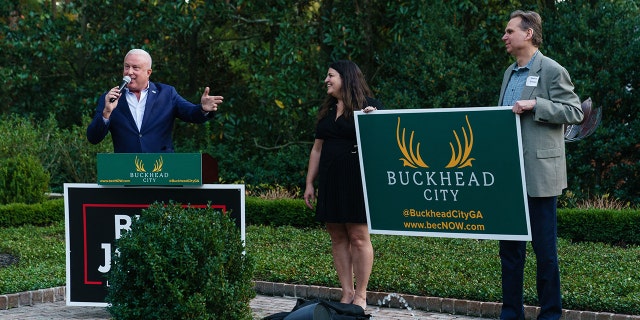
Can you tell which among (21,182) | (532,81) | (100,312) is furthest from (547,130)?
(21,182)

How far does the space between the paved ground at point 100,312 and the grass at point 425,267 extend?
1.07 ft

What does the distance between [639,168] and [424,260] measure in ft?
25.5

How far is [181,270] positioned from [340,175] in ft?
6.11

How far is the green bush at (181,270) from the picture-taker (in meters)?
6.16

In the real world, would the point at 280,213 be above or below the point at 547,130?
below

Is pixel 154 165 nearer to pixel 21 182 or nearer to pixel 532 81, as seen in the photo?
pixel 532 81

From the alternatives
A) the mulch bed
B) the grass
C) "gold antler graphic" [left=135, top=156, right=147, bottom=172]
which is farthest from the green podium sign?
the mulch bed

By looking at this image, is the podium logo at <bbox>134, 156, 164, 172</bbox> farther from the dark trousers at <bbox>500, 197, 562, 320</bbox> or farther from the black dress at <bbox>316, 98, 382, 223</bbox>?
the dark trousers at <bbox>500, 197, 562, 320</bbox>

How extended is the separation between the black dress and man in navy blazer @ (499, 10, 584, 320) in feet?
4.79

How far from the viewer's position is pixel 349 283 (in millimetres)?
7906

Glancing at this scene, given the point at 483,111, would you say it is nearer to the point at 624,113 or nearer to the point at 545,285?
the point at 545,285

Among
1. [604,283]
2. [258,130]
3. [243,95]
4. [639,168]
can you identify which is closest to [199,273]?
[604,283]

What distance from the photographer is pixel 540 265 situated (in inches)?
257

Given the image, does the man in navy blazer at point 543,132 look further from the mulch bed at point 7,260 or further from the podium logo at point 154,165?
the mulch bed at point 7,260
